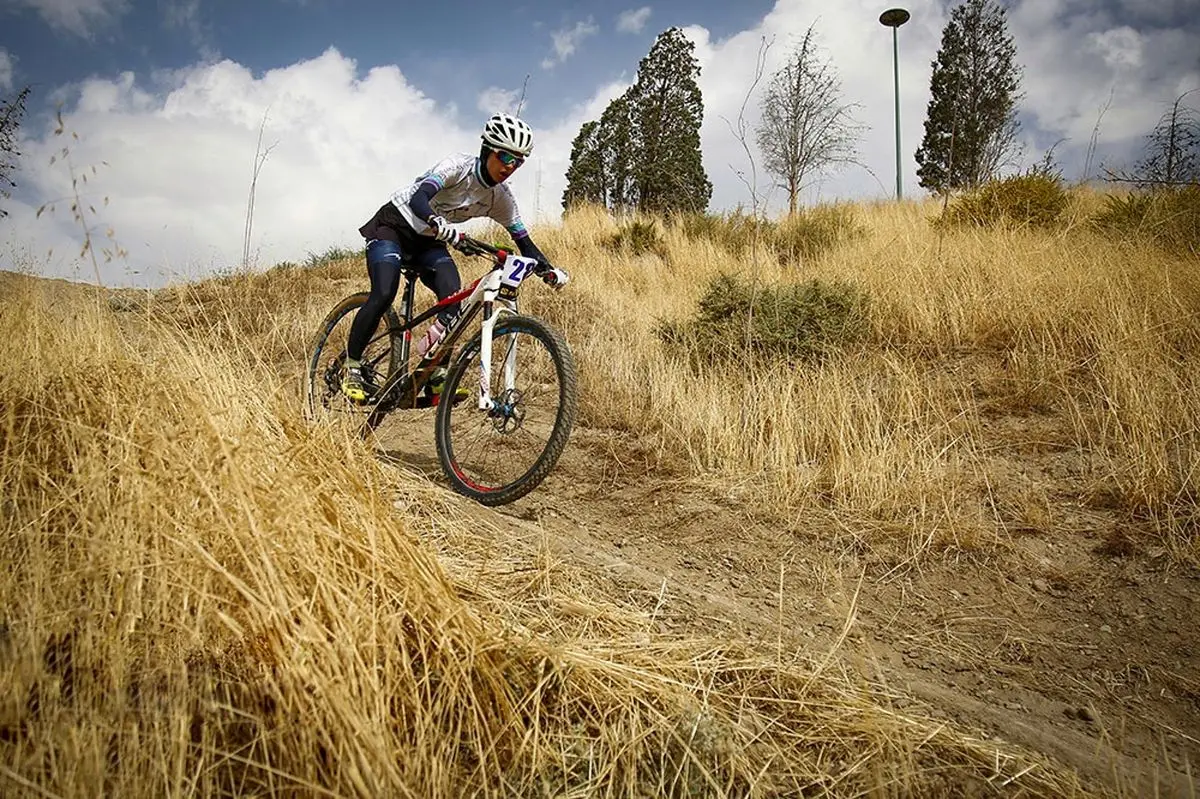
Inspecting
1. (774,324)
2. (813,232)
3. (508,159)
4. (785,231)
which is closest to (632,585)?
(508,159)

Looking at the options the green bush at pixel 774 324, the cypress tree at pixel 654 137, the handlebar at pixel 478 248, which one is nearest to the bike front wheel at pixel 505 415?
the handlebar at pixel 478 248

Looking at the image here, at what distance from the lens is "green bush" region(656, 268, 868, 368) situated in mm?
5492

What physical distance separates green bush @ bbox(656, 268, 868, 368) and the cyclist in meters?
2.15

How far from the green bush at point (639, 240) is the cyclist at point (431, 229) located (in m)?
6.94

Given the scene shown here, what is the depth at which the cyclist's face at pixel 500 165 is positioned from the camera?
4137 mm

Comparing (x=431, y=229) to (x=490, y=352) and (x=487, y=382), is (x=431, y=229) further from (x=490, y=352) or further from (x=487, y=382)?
(x=487, y=382)

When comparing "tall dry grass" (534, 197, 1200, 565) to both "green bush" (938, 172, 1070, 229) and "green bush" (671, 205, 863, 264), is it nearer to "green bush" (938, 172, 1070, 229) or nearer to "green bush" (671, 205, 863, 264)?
"green bush" (938, 172, 1070, 229)

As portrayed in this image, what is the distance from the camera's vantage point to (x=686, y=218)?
1233 cm

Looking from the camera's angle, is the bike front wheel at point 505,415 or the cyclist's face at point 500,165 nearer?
the bike front wheel at point 505,415

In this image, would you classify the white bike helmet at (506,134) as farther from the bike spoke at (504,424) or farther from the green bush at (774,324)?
the green bush at (774,324)

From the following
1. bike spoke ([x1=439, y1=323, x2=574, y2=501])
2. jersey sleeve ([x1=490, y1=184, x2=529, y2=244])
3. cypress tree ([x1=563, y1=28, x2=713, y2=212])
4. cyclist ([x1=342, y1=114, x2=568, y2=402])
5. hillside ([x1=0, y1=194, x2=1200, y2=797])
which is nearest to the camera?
hillside ([x1=0, y1=194, x2=1200, y2=797])

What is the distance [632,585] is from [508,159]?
2875 millimetres

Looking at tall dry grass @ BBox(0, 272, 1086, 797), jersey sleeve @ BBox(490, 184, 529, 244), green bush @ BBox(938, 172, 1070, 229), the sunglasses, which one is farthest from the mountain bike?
green bush @ BBox(938, 172, 1070, 229)

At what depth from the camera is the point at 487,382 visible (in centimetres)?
353
